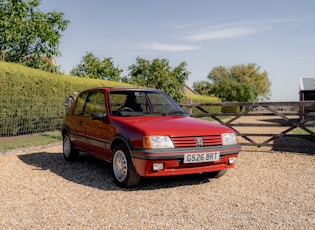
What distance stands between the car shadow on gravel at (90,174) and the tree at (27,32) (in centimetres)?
1041

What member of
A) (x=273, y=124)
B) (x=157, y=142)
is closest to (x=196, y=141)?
(x=157, y=142)

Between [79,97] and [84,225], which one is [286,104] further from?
[84,225]

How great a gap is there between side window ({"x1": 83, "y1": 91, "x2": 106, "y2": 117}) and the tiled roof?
79.1 feet

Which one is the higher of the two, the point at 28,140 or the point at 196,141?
the point at 196,141

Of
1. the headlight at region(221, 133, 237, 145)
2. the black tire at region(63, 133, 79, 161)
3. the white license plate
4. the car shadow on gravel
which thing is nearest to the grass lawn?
the car shadow on gravel

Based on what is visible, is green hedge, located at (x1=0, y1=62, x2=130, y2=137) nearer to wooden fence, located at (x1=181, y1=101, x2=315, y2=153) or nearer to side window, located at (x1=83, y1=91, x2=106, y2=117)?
side window, located at (x1=83, y1=91, x2=106, y2=117)

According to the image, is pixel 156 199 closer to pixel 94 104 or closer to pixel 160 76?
pixel 94 104

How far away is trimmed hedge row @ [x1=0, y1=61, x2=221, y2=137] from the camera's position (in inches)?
459

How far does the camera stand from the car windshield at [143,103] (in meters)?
6.77

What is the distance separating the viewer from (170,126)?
564 cm

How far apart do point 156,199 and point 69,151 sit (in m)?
3.83

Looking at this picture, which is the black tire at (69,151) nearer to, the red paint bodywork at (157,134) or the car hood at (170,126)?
the red paint bodywork at (157,134)

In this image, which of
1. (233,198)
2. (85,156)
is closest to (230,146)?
(233,198)

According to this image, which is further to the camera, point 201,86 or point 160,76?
point 201,86
